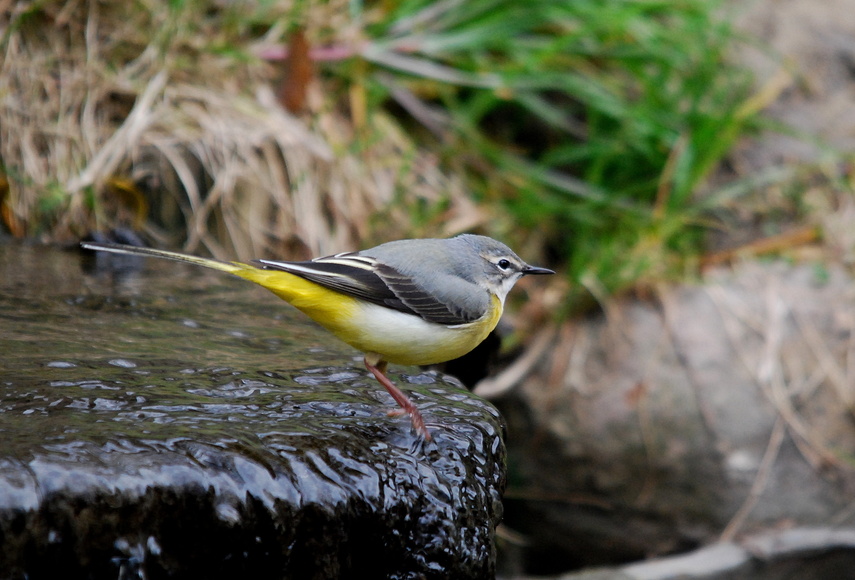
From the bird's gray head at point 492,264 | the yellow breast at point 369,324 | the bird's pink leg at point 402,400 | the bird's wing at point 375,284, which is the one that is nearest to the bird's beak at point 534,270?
the bird's gray head at point 492,264

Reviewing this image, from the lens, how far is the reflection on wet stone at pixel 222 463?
217 centimetres

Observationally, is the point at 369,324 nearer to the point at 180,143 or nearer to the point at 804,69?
the point at 180,143

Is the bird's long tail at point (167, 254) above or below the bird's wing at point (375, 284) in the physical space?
above

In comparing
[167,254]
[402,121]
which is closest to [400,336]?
[167,254]

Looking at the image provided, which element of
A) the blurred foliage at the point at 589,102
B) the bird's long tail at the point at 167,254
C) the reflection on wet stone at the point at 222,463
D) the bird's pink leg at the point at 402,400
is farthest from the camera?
the blurred foliage at the point at 589,102

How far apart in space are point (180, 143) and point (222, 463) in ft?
14.0

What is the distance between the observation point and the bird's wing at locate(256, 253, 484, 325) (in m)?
3.29

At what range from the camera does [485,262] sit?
3.84 meters

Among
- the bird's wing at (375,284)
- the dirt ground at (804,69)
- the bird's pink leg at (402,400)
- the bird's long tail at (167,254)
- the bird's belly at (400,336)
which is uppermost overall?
the dirt ground at (804,69)

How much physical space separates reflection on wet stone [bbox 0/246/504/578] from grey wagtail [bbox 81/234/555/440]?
21 cm

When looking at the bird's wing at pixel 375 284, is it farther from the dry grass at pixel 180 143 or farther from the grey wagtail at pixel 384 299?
the dry grass at pixel 180 143

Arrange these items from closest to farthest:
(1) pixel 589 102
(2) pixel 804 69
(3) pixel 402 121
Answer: (1) pixel 589 102 → (3) pixel 402 121 → (2) pixel 804 69

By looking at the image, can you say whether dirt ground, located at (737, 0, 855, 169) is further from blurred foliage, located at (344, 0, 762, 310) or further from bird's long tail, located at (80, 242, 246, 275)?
bird's long tail, located at (80, 242, 246, 275)

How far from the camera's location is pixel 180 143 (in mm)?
6203
